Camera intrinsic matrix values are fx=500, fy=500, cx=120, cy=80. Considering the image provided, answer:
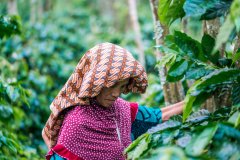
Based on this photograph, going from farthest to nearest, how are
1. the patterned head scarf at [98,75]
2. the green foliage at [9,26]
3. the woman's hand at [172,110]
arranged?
the green foliage at [9,26]
the woman's hand at [172,110]
the patterned head scarf at [98,75]

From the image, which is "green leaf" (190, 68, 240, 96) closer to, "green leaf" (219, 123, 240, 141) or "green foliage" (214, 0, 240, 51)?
"green leaf" (219, 123, 240, 141)

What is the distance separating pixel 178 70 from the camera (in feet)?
6.21

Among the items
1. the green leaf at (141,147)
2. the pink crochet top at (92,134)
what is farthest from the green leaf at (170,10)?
the pink crochet top at (92,134)

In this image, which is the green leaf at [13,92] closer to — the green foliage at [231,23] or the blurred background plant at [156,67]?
the blurred background plant at [156,67]

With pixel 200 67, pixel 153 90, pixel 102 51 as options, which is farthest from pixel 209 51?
pixel 153 90

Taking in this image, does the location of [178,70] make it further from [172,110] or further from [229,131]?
[172,110]

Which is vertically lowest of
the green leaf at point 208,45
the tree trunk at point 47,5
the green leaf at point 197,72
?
the tree trunk at point 47,5

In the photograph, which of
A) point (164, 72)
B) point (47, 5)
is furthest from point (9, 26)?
point (47, 5)

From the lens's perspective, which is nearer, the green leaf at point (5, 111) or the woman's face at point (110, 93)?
the woman's face at point (110, 93)

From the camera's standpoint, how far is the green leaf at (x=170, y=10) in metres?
1.86

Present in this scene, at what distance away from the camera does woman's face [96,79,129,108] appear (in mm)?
2508

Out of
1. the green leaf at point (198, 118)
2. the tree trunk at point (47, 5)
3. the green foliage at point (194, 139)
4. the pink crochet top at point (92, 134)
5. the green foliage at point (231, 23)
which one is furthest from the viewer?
the tree trunk at point (47, 5)

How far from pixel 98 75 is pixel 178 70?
0.62m

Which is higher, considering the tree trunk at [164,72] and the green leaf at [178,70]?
the green leaf at [178,70]
